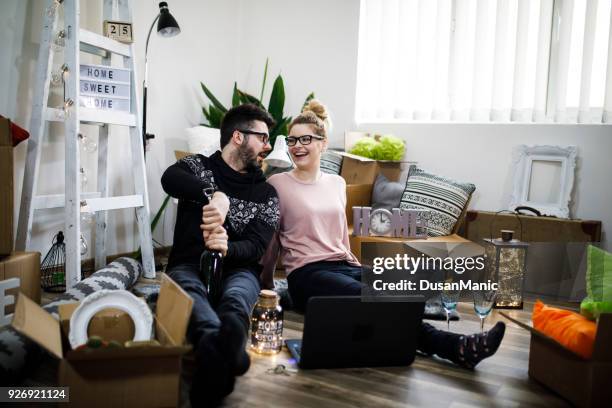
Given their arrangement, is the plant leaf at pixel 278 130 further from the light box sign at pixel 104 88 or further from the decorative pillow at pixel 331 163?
the light box sign at pixel 104 88

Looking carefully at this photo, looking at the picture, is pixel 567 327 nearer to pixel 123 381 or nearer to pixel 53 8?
pixel 123 381

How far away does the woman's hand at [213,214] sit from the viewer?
72.1 inches

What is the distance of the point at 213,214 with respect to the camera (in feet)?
6.01

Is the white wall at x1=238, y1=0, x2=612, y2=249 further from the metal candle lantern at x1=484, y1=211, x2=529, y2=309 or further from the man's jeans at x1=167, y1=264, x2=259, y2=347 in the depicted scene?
the man's jeans at x1=167, y1=264, x2=259, y2=347

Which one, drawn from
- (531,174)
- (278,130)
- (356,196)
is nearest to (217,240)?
(356,196)

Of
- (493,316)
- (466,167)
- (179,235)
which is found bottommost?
(493,316)

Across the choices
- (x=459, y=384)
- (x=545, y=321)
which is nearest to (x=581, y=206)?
(x=545, y=321)

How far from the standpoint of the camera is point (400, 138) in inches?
149

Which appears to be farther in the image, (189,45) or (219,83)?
(219,83)

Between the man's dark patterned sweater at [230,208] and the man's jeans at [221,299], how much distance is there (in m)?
0.07

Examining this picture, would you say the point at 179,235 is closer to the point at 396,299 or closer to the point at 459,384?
the point at 396,299

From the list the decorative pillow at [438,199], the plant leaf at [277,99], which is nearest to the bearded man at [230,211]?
the decorative pillow at [438,199]

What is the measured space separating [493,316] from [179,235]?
56.1 inches

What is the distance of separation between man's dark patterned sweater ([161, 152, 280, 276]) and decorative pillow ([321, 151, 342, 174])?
4.48 feet
